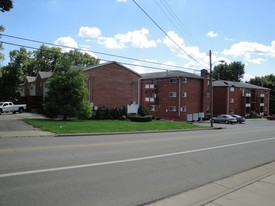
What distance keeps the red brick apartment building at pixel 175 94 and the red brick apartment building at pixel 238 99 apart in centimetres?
859

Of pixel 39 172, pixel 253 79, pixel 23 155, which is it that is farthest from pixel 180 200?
pixel 253 79

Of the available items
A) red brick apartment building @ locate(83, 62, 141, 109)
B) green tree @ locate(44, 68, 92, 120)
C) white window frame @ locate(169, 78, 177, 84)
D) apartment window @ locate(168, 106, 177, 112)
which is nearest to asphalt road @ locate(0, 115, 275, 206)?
green tree @ locate(44, 68, 92, 120)

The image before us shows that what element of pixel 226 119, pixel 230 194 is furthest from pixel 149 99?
pixel 230 194

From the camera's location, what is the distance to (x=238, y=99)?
63.8 m

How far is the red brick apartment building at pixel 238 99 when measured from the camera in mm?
60312

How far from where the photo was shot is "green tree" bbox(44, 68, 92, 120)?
27.5 meters

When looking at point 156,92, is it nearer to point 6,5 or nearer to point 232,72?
point 6,5

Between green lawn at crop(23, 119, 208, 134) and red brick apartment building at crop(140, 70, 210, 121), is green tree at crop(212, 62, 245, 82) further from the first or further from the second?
green lawn at crop(23, 119, 208, 134)

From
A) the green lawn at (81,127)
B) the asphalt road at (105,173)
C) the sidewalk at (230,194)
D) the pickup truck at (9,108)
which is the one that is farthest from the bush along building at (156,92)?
the sidewalk at (230,194)

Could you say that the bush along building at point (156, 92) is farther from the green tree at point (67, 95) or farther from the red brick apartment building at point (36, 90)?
the green tree at point (67, 95)

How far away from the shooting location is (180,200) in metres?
5.54

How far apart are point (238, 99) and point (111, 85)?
3764 centimetres

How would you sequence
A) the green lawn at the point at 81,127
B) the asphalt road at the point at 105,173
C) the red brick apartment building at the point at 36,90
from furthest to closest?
the red brick apartment building at the point at 36,90, the green lawn at the point at 81,127, the asphalt road at the point at 105,173

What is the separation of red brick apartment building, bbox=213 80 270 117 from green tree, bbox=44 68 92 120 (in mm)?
41120
